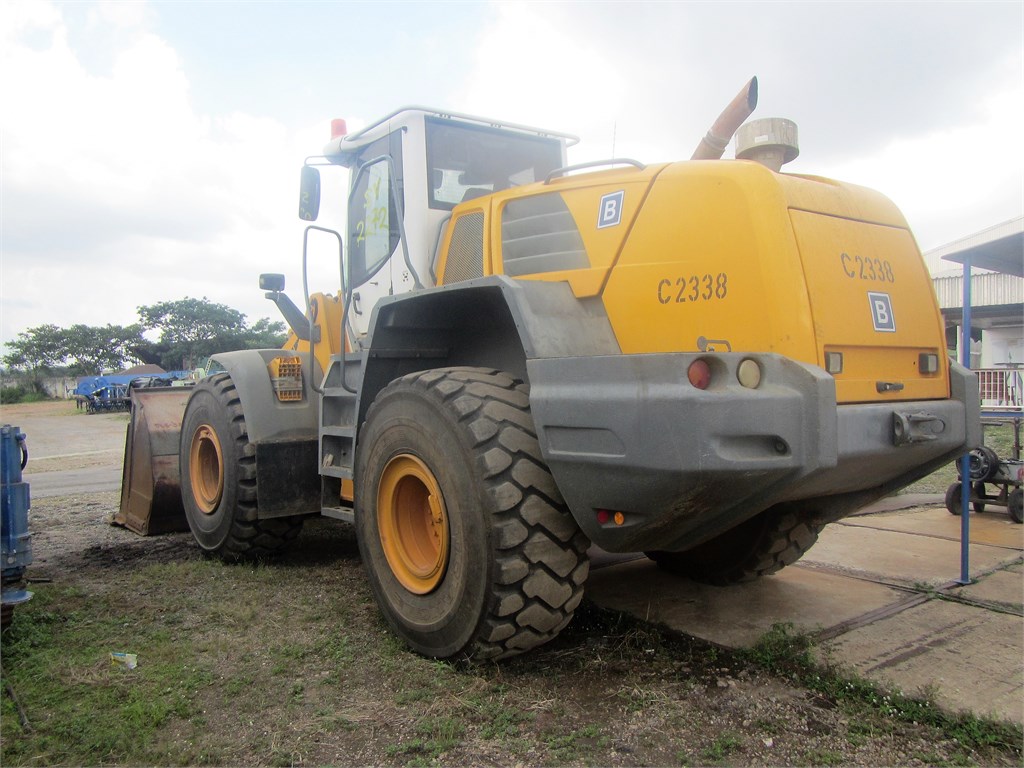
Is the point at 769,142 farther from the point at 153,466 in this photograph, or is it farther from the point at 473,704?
the point at 153,466

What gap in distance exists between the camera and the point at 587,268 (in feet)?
11.3

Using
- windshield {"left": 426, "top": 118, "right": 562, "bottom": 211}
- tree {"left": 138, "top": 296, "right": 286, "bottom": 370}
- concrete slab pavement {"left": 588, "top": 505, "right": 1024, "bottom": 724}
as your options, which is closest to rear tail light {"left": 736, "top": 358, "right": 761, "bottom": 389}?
concrete slab pavement {"left": 588, "top": 505, "right": 1024, "bottom": 724}

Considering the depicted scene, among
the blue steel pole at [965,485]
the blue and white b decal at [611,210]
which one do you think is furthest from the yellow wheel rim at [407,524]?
the blue steel pole at [965,485]

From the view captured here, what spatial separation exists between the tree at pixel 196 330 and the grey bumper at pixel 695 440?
154 ft

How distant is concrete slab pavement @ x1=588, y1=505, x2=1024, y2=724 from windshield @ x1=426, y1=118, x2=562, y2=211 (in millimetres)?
2418

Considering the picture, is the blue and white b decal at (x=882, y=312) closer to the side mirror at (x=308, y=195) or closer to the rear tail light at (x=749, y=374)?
the rear tail light at (x=749, y=374)

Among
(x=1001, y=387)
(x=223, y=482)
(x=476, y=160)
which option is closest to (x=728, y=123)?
(x=476, y=160)

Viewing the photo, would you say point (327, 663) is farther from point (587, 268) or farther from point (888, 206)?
point (888, 206)

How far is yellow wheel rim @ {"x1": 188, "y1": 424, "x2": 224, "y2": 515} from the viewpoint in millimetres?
5734

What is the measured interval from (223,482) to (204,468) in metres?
0.69

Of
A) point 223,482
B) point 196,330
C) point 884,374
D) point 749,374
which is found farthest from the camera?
point 196,330

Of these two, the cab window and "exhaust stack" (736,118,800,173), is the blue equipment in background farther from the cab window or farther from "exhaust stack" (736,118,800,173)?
"exhaust stack" (736,118,800,173)

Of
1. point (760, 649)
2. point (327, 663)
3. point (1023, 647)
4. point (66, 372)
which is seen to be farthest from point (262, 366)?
point (66, 372)

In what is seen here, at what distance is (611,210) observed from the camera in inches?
135
